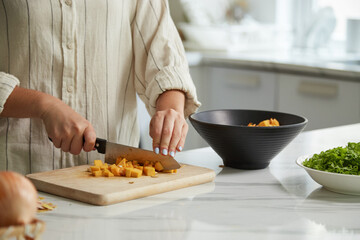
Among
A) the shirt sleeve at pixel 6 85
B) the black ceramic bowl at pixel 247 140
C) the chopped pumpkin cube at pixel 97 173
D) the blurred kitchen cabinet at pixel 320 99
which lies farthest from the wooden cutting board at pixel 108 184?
the blurred kitchen cabinet at pixel 320 99

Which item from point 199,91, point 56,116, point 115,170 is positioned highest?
point 56,116

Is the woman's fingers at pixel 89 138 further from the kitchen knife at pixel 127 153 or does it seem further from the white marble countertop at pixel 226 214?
the white marble countertop at pixel 226 214

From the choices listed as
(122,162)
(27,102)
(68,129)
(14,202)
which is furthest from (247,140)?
(14,202)

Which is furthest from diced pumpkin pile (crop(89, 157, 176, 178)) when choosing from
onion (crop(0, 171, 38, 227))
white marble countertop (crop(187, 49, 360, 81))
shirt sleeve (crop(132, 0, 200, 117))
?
white marble countertop (crop(187, 49, 360, 81))

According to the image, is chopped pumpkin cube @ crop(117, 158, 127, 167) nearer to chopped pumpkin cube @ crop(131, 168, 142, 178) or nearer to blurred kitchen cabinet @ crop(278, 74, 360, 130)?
chopped pumpkin cube @ crop(131, 168, 142, 178)

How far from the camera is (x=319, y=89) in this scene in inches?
122

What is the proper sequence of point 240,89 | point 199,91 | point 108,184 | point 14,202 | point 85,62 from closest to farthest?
point 14,202 → point 108,184 → point 85,62 → point 240,89 → point 199,91

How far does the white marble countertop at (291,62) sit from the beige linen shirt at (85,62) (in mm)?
1583

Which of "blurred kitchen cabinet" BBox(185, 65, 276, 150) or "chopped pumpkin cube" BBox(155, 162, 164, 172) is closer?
"chopped pumpkin cube" BBox(155, 162, 164, 172)

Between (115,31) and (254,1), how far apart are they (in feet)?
9.30

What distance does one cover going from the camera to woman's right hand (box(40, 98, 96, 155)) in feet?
4.29

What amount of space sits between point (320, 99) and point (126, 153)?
6.47 ft

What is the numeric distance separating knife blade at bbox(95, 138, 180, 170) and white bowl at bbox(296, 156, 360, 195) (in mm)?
327

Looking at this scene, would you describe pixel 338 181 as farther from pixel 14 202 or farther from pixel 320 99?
pixel 320 99
